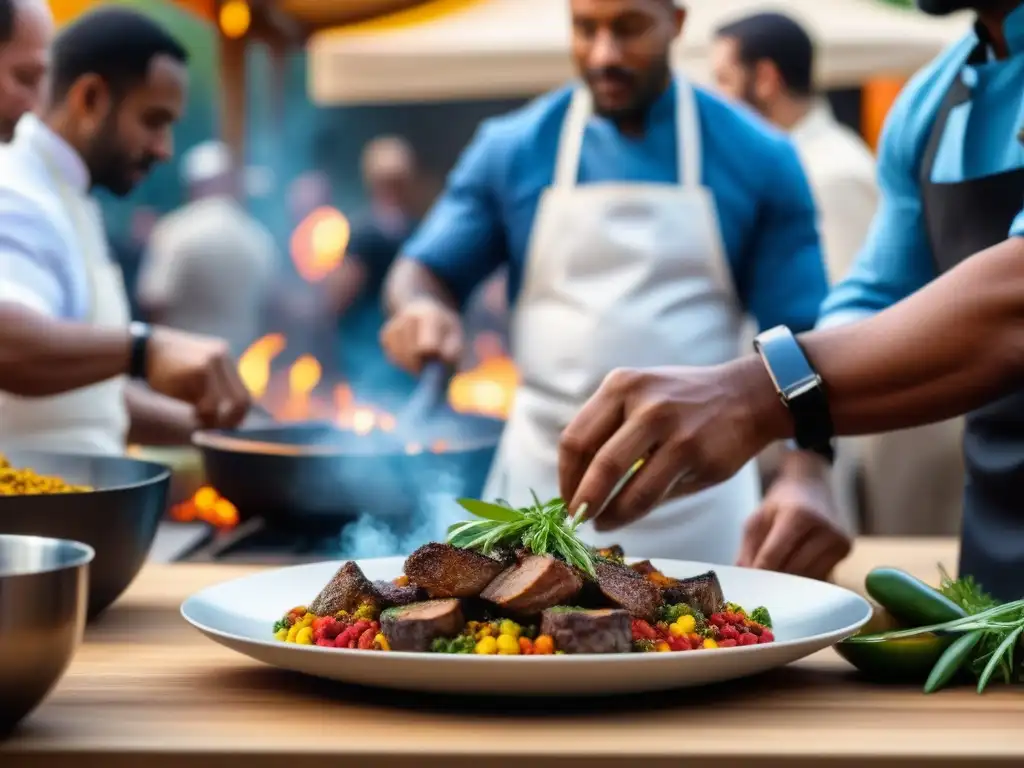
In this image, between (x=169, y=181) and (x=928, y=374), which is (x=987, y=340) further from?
(x=169, y=181)

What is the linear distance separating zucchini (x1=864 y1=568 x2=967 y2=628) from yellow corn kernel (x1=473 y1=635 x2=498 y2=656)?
44 cm

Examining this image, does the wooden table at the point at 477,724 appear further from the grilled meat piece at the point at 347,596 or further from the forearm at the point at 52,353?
the forearm at the point at 52,353

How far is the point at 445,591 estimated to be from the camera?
1288mm

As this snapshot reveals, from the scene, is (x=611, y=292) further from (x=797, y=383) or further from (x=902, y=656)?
Answer: (x=902, y=656)

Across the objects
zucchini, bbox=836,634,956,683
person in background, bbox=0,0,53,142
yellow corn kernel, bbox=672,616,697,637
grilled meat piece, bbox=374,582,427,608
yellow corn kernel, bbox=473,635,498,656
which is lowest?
zucchini, bbox=836,634,956,683

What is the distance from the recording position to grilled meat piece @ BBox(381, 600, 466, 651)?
1192mm

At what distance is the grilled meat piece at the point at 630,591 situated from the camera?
4.20 ft

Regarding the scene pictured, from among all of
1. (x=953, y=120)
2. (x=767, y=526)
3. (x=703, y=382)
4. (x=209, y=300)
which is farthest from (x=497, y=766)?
(x=209, y=300)

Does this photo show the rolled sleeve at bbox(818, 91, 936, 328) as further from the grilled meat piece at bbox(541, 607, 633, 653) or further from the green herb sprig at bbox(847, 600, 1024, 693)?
the grilled meat piece at bbox(541, 607, 633, 653)

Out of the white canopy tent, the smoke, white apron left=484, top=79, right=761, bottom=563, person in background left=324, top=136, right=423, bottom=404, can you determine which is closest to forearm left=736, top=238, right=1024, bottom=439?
the smoke

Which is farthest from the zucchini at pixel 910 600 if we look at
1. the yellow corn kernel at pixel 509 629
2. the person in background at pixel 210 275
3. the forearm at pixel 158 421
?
the person in background at pixel 210 275

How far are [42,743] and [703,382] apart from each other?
2.62 feet

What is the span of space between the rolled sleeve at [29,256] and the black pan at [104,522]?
33.4 inches

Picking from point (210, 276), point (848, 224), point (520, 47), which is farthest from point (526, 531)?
point (520, 47)
